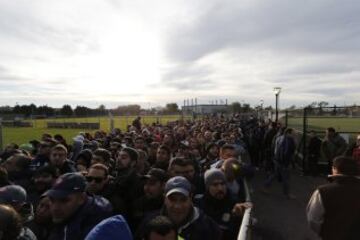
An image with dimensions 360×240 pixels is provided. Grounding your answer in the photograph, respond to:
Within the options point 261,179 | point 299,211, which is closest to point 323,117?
point 261,179

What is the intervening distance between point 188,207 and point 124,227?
5.86ft

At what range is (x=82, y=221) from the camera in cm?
365

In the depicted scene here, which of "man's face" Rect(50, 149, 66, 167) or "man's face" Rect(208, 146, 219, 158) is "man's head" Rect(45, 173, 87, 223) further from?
"man's face" Rect(208, 146, 219, 158)

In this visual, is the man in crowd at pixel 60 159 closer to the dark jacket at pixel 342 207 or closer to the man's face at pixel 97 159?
the man's face at pixel 97 159

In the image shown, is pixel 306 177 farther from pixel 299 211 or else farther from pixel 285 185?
pixel 299 211

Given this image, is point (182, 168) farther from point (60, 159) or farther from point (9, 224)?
point (9, 224)

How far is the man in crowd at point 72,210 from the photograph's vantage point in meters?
3.60

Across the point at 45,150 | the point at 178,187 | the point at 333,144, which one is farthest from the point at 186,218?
the point at 333,144

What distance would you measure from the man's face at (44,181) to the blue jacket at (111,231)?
11.2ft

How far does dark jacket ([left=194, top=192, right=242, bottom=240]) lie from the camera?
4629mm

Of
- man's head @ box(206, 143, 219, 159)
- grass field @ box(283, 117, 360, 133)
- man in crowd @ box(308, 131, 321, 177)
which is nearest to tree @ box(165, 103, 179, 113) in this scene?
grass field @ box(283, 117, 360, 133)

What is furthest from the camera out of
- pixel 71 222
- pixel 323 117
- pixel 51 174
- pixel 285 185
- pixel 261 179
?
pixel 323 117

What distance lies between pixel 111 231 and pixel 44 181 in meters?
3.53

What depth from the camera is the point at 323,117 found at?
18.3 m
